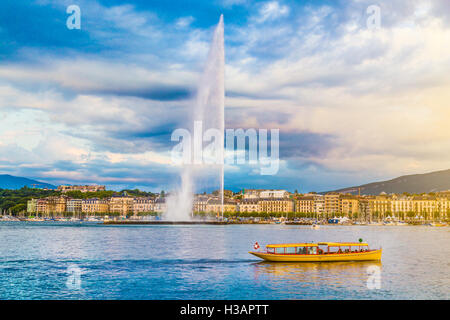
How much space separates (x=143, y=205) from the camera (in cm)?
19200

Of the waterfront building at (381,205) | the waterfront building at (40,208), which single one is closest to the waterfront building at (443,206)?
the waterfront building at (381,205)

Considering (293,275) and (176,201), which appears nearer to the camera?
(293,275)

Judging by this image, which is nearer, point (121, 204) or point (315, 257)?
point (315, 257)

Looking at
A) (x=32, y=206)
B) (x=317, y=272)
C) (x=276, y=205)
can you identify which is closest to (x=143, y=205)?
(x=32, y=206)

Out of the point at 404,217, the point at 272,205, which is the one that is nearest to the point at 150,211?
the point at 272,205

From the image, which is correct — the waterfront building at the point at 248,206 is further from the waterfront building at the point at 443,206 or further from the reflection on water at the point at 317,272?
the reflection on water at the point at 317,272

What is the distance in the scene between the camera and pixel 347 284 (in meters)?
26.2

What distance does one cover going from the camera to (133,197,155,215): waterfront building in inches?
7407

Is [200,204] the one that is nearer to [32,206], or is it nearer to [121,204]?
[121,204]

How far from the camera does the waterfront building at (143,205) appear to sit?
188125 mm
